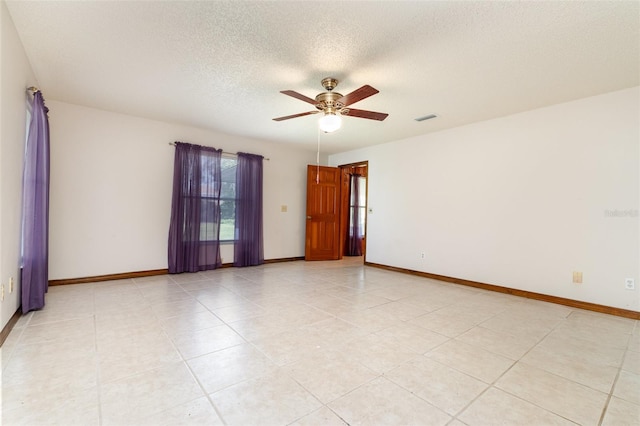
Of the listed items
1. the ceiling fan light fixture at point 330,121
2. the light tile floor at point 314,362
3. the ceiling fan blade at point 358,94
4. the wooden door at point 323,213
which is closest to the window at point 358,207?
the wooden door at point 323,213

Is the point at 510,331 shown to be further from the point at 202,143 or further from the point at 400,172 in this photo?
the point at 202,143

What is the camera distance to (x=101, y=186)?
4312 millimetres

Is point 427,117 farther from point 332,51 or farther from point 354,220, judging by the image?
point 354,220

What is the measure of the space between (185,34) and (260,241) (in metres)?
4.03

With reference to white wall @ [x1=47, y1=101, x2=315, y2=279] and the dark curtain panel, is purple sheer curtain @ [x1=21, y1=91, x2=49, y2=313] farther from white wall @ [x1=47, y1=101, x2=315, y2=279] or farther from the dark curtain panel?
the dark curtain panel

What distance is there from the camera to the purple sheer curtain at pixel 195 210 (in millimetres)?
4820

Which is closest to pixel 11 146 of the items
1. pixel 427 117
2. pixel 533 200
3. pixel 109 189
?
pixel 109 189

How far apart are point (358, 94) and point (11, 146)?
3011 millimetres

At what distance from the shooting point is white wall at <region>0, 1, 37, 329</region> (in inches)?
86.4

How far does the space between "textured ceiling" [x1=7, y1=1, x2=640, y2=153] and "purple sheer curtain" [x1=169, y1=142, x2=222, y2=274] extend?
1.20 metres

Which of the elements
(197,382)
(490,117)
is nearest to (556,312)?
(490,117)

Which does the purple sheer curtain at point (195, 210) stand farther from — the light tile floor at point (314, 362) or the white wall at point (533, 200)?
the white wall at point (533, 200)

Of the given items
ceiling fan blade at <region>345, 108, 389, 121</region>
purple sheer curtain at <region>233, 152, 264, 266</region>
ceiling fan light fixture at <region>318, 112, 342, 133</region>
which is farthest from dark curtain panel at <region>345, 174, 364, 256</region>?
ceiling fan light fixture at <region>318, 112, 342, 133</region>

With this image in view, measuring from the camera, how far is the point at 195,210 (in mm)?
4988
